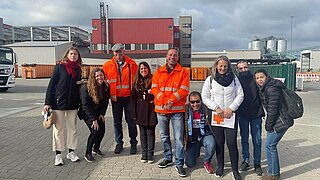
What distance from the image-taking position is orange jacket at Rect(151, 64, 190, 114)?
403 centimetres

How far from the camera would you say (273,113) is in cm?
371

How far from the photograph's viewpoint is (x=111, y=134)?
21.7ft

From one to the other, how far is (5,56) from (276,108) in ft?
54.8

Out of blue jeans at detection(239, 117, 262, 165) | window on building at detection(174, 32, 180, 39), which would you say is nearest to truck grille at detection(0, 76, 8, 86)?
blue jeans at detection(239, 117, 262, 165)

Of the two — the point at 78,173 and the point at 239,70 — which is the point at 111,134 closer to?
the point at 78,173

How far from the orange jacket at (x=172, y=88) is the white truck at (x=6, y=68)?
14719mm

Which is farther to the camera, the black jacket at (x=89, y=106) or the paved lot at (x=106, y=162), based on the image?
the black jacket at (x=89, y=106)

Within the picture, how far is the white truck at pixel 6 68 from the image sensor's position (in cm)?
1577

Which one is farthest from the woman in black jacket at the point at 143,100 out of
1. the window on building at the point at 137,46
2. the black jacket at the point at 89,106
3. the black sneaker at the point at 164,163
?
the window on building at the point at 137,46

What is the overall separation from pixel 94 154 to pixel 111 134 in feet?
5.29

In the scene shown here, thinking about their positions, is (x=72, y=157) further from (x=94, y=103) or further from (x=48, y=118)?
(x=94, y=103)

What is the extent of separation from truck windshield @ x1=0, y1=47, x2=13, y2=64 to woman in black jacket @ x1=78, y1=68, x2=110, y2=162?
13.9 m

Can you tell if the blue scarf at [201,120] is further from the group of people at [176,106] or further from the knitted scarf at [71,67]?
the knitted scarf at [71,67]

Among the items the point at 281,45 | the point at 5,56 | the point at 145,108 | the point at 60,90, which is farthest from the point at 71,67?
the point at 281,45
